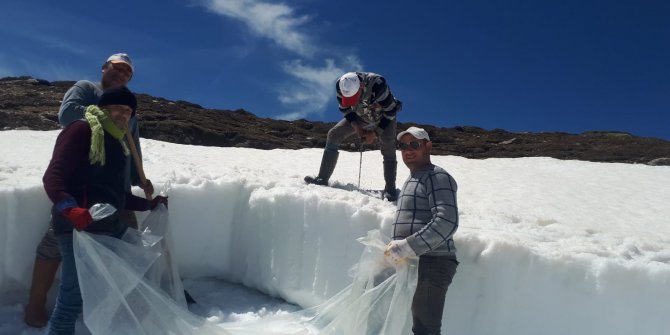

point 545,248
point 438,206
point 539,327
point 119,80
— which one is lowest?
point 539,327

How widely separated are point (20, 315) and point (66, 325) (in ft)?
3.22

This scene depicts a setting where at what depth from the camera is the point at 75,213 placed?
2.76 metres

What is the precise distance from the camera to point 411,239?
296cm

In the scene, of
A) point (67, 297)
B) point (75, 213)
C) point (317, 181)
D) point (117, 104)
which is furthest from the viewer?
point (317, 181)

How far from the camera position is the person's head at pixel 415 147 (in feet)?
10.7

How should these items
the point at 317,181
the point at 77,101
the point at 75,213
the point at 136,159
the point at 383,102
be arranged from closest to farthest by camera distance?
1. the point at 75,213
2. the point at 77,101
3. the point at 136,159
4. the point at 383,102
5. the point at 317,181

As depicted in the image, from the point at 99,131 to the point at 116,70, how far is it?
112cm

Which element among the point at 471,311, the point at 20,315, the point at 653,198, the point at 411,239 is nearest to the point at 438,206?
the point at 411,239

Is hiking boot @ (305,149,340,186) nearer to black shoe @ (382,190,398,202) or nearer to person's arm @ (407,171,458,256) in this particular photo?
black shoe @ (382,190,398,202)

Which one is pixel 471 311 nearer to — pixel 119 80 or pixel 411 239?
pixel 411 239

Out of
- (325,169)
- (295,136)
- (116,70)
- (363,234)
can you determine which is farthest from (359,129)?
(295,136)

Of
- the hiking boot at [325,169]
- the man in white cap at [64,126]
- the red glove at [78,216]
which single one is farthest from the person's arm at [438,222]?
the hiking boot at [325,169]

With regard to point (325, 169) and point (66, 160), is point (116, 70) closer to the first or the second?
point (66, 160)

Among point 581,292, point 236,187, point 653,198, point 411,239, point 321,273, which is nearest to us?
point 411,239
